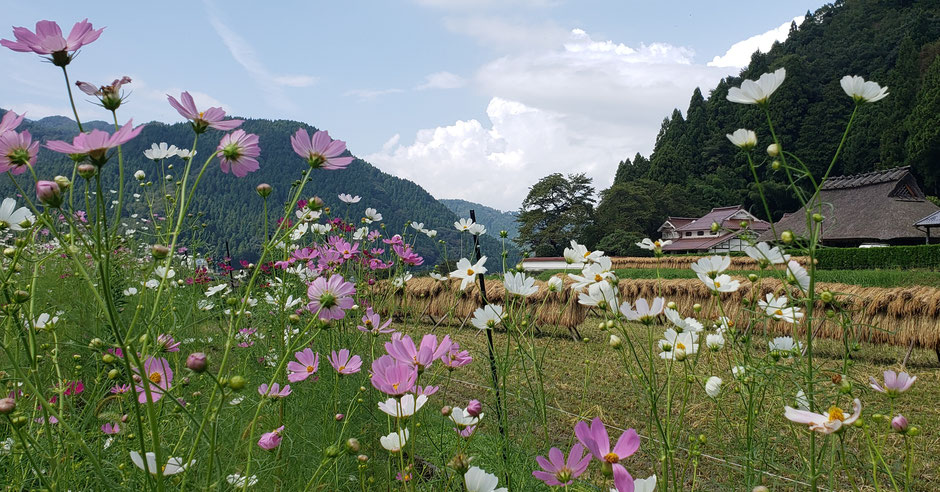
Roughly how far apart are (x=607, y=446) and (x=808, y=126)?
40.7 meters

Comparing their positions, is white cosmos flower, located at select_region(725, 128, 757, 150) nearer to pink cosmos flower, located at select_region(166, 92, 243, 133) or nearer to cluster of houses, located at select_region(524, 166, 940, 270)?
pink cosmos flower, located at select_region(166, 92, 243, 133)

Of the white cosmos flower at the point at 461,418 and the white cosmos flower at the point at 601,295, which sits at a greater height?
the white cosmos flower at the point at 601,295

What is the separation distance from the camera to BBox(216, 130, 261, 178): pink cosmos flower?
0.75 m

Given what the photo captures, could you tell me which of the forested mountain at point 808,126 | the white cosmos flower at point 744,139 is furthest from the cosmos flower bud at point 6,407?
the forested mountain at point 808,126

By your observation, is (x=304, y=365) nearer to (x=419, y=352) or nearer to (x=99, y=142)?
(x=419, y=352)

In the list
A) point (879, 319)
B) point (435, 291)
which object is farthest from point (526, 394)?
point (435, 291)

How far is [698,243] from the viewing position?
3192cm

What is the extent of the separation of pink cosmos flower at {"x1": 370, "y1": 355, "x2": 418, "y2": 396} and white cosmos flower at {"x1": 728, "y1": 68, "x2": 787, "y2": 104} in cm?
73

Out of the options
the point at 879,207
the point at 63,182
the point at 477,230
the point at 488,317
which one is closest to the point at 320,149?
the point at 63,182

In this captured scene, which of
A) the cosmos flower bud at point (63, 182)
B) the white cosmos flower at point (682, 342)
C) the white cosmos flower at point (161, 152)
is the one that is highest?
the white cosmos flower at point (161, 152)

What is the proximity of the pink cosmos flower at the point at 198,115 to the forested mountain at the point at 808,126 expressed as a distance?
30.6m

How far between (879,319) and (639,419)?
2.89 meters

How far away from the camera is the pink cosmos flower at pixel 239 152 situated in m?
0.75

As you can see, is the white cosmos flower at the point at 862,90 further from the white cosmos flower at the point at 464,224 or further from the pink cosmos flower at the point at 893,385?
the white cosmos flower at the point at 464,224
